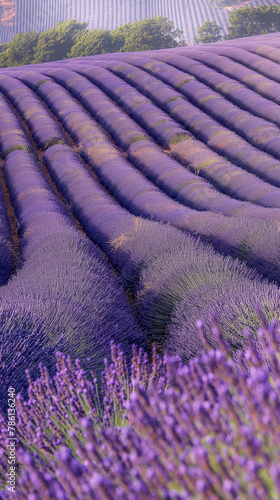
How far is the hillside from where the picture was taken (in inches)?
4321

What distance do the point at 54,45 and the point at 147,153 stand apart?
36525 millimetres

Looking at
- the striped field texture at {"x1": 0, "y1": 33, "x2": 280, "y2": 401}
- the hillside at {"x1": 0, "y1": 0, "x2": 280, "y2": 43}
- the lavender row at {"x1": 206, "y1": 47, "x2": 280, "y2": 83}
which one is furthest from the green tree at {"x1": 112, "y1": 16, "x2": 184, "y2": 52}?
the hillside at {"x1": 0, "y1": 0, "x2": 280, "y2": 43}

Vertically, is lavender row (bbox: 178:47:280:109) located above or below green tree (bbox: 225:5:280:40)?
below

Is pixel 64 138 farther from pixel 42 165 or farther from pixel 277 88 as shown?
pixel 277 88

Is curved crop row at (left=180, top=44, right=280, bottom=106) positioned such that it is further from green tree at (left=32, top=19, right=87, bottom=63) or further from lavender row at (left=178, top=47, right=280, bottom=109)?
green tree at (left=32, top=19, right=87, bottom=63)

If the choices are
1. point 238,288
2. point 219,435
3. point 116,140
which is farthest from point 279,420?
point 116,140

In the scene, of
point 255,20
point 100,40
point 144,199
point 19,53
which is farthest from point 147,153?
point 255,20

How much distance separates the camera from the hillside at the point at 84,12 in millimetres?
109744

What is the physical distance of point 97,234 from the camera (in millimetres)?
8445

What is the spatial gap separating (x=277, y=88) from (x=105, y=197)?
Answer: 10.3m

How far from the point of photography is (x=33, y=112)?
1703cm

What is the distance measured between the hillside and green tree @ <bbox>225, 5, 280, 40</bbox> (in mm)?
64515

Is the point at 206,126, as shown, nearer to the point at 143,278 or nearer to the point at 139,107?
the point at 139,107

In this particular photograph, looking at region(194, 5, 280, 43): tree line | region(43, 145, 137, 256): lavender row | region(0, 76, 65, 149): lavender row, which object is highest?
region(194, 5, 280, 43): tree line
